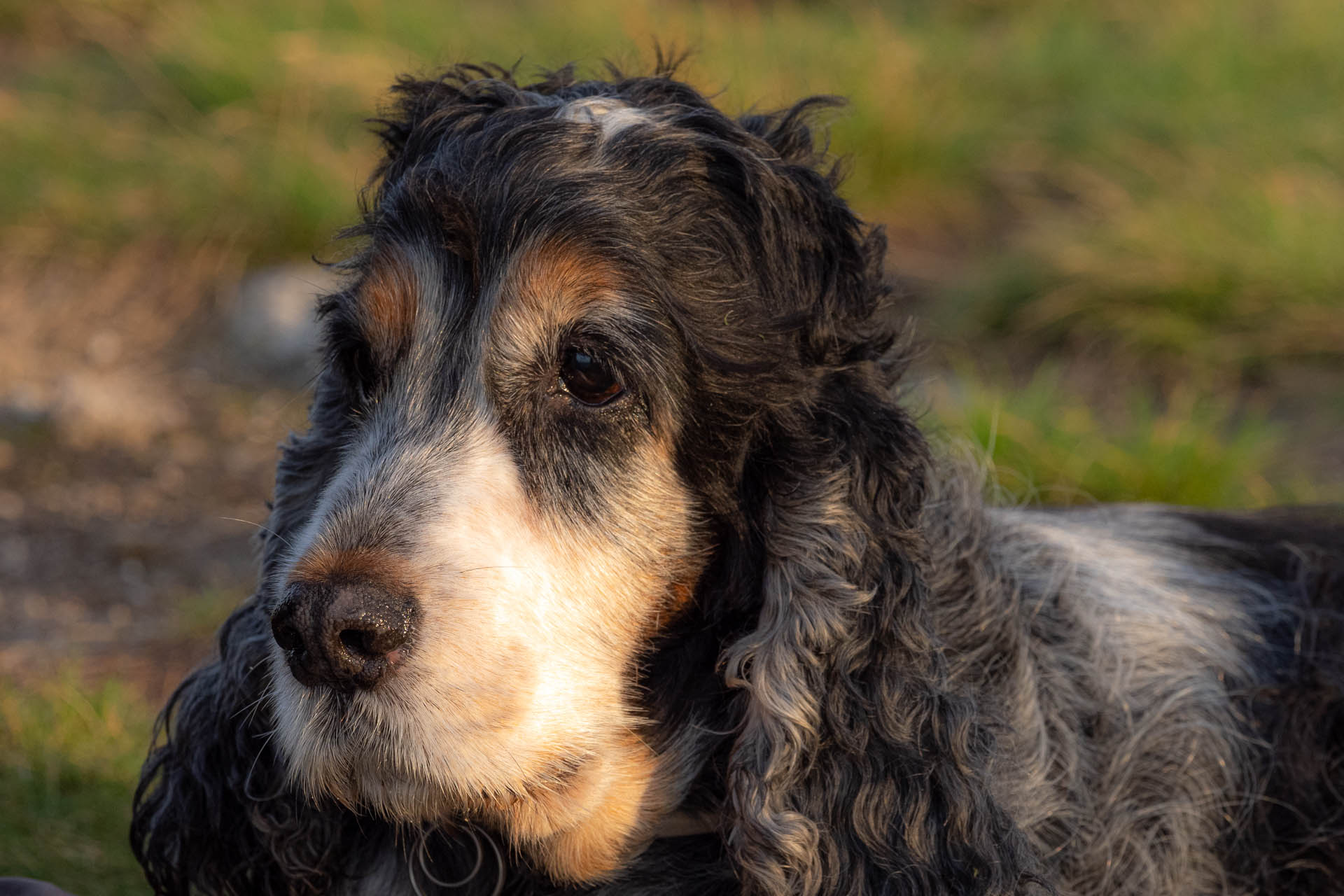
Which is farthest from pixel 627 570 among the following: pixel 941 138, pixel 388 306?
pixel 941 138

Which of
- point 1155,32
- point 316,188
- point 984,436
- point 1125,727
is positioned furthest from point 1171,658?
point 1155,32

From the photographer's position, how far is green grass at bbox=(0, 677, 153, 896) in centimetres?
397

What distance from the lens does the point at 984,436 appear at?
234 inches

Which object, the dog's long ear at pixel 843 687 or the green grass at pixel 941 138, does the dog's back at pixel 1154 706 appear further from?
the green grass at pixel 941 138

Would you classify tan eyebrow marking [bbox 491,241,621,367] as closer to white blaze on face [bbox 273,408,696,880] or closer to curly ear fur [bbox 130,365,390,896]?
white blaze on face [bbox 273,408,696,880]

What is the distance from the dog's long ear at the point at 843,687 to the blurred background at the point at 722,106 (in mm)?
1722

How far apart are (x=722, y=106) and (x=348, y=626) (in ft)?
13.4

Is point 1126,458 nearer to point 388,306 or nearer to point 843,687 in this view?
point 843,687

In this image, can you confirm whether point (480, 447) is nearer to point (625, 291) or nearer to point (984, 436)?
point (625, 291)

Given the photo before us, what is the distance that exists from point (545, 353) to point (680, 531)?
447 millimetres

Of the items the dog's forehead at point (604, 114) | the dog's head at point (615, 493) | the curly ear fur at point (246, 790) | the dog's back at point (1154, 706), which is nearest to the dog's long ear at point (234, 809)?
the curly ear fur at point (246, 790)

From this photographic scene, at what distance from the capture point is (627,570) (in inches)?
109

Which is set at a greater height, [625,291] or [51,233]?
[625,291]

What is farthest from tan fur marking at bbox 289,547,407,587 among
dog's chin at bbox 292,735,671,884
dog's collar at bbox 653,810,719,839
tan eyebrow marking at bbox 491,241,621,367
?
dog's collar at bbox 653,810,719,839
